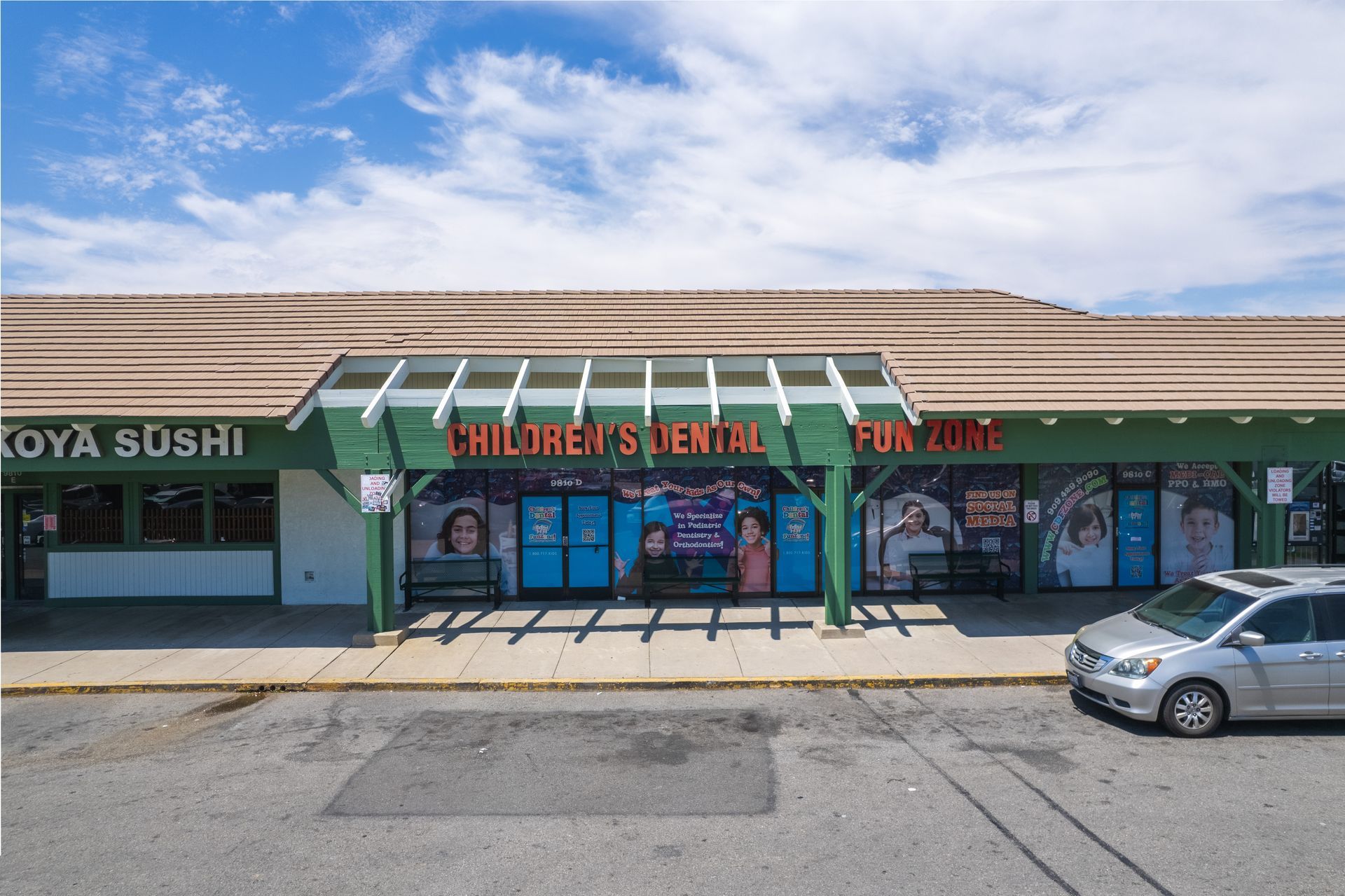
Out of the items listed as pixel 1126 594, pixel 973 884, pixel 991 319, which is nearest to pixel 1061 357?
pixel 991 319

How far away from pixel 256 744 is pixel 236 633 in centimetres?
498

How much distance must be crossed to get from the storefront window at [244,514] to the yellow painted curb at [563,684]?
A: 456 centimetres

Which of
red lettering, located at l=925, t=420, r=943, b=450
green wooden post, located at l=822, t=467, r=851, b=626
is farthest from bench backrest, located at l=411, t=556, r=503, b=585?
red lettering, located at l=925, t=420, r=943, b=450

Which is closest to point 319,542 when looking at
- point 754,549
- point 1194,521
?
point 754,549

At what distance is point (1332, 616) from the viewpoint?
8.26m

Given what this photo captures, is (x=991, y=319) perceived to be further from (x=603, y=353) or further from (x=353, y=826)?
(x=353, y=826)

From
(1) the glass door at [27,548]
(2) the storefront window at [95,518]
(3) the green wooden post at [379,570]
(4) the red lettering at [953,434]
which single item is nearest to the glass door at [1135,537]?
(4) the red lettering at [953,434]

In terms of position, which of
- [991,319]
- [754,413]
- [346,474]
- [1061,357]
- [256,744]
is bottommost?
[256,744]

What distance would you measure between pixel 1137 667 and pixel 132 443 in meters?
13.0

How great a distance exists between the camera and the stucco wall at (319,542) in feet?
47.7

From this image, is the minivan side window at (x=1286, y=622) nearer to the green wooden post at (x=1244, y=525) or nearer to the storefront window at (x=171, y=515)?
the green wooden post at (x=1244, y=525)

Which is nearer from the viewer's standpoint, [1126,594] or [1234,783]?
[1234,783]

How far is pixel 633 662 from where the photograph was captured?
10992 mm

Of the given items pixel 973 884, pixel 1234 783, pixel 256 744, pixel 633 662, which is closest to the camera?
pixel 973 884
